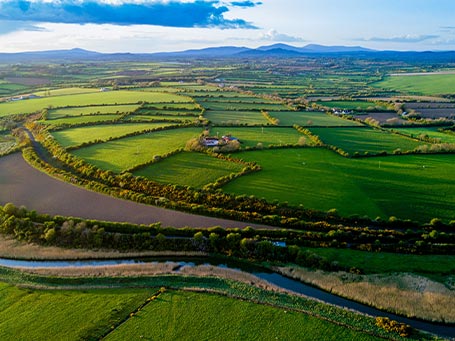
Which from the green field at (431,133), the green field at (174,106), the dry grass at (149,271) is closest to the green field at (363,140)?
the green field at (431,133)

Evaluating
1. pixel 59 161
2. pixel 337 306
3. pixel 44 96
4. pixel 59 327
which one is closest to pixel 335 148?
pixel 337 306

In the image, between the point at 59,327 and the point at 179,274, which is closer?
the point at 59,327

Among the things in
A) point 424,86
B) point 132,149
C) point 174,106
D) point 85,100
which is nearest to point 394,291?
point 132,149

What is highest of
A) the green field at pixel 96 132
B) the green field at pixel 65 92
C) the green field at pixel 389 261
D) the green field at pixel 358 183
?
the green field at pixel 65 92

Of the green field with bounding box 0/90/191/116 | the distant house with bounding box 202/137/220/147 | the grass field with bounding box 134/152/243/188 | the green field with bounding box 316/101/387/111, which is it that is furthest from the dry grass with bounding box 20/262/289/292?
the green field with bounding box 316/101/387/111

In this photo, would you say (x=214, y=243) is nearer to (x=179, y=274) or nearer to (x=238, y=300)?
(x=179, y=274)

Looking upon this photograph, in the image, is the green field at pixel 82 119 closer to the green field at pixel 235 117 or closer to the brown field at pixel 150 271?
the green field at pixel 235 117
